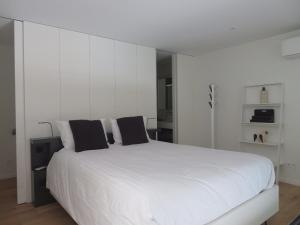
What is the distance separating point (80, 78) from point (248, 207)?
2643 millimetres

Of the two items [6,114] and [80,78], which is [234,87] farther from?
[6,114]

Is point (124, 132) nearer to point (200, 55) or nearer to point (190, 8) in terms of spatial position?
point (190, 8)

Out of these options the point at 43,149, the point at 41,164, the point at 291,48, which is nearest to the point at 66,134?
the point at 43,149

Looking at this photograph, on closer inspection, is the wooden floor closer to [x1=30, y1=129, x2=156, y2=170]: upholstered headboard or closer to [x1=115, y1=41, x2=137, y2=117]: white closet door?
[x1=30, y1=129, x2=156, y2=170]: upholstered headboard

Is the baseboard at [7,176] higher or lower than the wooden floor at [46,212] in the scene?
higher

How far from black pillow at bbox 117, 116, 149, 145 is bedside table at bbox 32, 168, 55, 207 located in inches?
42.5

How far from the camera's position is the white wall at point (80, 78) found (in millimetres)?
2828

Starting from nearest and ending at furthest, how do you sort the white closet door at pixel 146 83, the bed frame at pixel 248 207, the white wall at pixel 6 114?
the bed frame at pixel 248 207
the white wall at pixel 6 114
the white closet door at pixel 146 83

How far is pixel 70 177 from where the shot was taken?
6.77 ft

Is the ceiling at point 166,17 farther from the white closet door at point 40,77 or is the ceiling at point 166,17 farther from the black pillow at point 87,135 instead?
the black pillow at point 87,135

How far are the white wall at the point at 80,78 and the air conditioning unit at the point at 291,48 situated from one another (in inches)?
82.0

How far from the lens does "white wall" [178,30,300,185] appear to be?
11.0ft

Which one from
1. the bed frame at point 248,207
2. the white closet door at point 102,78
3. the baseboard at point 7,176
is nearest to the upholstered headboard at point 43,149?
the bed frame at point 248,207

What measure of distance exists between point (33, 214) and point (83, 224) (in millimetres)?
1081
